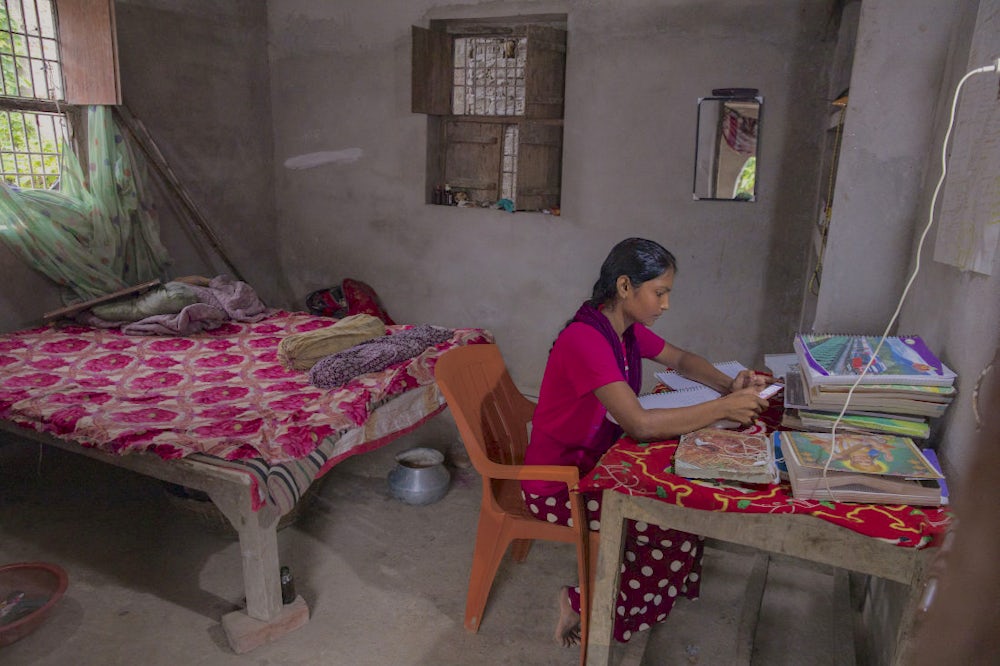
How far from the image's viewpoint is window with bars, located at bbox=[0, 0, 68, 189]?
3.64 meters

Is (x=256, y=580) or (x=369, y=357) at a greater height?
(x=369, y=357)

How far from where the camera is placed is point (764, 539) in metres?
1.37

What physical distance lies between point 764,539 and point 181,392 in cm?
246

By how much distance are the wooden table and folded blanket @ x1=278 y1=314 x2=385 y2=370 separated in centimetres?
198

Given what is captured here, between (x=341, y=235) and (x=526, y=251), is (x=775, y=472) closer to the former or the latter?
(x=526, y=251)

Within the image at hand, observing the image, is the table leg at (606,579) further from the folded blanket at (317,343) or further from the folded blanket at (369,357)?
the folded blanket at (317,343)

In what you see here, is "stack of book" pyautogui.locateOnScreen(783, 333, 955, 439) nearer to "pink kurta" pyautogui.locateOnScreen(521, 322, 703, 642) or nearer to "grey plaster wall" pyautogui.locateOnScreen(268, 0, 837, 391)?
"pink kurta" pyautogui.locateOnScreen(521, 322, 703, 642)

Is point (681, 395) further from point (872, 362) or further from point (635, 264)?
point (872, 362)

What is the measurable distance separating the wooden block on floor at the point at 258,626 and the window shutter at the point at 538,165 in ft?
9.12

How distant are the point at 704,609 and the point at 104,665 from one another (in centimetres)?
207

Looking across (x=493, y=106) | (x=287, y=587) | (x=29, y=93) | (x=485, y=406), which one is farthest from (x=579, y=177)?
(x=29, y=93)

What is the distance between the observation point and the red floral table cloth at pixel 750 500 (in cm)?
127

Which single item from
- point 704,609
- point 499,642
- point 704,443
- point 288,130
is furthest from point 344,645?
point 288,130

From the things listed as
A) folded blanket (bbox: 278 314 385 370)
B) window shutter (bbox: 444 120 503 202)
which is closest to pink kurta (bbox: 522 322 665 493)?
folded blanket (bbox: 278 314 385 370)
